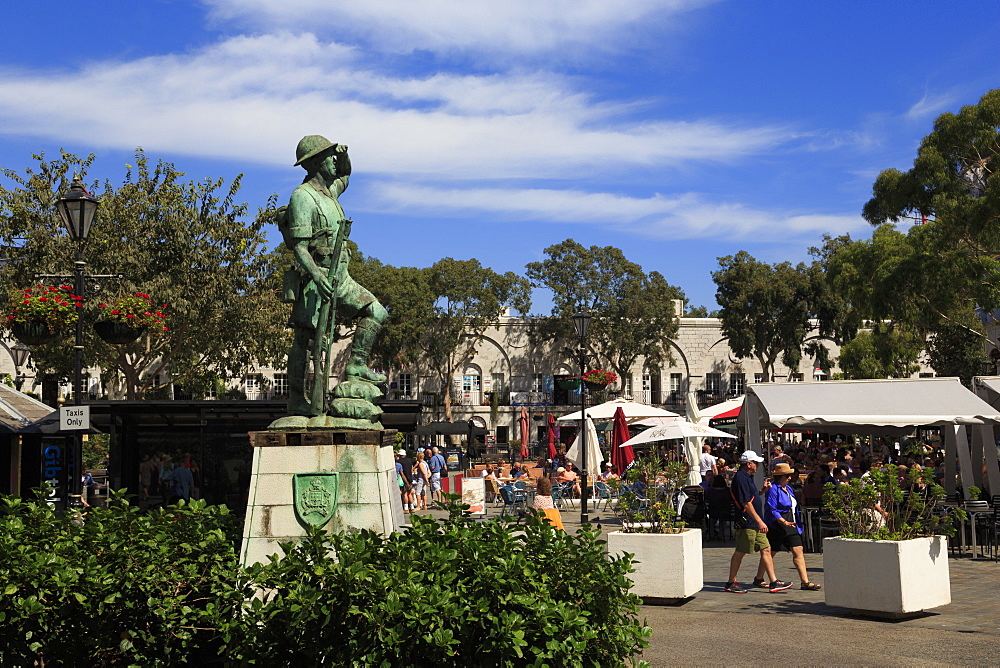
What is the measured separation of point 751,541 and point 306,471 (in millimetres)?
5156

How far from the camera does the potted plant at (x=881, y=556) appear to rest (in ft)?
27.6

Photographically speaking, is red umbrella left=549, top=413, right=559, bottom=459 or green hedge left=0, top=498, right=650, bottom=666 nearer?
green hedge left=0, top=498, right=650, bottom=666

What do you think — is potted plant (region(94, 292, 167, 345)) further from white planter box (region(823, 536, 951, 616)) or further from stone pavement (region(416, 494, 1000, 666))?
white planter box (region(823, 536, 951, 616))

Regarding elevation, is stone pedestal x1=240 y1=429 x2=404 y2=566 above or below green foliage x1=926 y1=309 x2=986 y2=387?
below

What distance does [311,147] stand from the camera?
8016 mm

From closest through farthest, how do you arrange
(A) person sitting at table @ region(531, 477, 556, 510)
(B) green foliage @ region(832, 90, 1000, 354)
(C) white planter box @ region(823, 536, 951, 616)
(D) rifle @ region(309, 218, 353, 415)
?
(D) rifle @ region(309, 218, 353, 415) → (C) white planter box @ region(823, 536, 951, 616) → (A) person sitting at table @ region(531, 477, 556, 510) → (B) green foliage @ region(832, 90, 1000, 354)

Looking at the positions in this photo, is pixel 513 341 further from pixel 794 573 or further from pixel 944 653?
pixel 944 653

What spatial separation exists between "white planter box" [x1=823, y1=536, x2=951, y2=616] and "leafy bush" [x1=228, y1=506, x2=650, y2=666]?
13.9 ft

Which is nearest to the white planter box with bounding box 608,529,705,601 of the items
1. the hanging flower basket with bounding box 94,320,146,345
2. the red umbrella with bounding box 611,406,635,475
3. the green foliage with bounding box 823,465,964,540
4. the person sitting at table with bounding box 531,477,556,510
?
the green foliage with bounding box 823,465,964,540

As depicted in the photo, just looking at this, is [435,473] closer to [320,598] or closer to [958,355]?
[320,598]

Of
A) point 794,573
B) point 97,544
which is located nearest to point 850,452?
point 794,573

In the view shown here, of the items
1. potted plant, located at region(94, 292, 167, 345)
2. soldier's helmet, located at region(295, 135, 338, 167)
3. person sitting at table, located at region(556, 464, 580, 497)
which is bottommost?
person sitting at table, located at region(556, 464, 580, 497)

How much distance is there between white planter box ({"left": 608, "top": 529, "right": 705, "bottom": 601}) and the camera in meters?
9.34

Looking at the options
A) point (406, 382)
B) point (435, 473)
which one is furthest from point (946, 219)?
point (406, 382)
